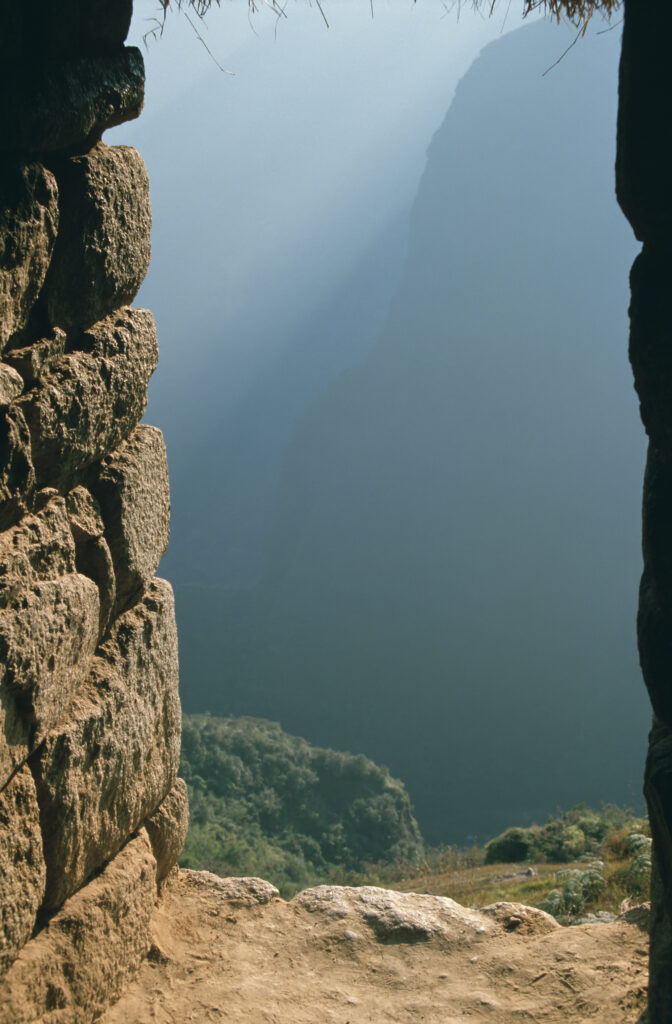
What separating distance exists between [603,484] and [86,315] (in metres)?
85.0

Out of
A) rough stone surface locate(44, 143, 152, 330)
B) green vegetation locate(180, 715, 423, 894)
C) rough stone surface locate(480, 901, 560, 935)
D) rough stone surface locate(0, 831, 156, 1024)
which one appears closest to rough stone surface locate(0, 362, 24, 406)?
rough stone surface locate(44, 143, 152, 330)

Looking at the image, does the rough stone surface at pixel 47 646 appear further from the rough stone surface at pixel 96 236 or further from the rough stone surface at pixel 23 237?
the rough stone surface at pixel 96 236

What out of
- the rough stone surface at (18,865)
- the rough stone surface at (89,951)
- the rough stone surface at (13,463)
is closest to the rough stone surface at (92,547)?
the rough stone surface at (13,463)

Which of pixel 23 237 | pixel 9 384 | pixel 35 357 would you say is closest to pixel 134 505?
pixel 35 357

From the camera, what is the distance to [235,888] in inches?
125

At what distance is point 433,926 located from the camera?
9.55ft

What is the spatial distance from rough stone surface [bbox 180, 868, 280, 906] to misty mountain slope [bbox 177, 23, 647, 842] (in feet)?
165

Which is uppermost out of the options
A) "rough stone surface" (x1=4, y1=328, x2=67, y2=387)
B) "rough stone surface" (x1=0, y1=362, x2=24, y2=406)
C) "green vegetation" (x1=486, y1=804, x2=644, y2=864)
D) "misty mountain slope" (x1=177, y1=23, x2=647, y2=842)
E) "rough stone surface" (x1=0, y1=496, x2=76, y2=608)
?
"misty mountain slope" (x1=177, y1=23, x2=647, y2=842)

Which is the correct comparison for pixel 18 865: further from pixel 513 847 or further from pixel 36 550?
pixel 513 847

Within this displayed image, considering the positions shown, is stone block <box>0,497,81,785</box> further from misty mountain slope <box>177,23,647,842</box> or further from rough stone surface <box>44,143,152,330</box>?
misty mountain slope <box>177,23,647,842</box>

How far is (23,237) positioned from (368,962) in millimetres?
2501

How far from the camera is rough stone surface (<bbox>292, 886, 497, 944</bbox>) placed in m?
2.88

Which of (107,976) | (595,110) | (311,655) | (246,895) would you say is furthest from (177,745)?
(595,110)

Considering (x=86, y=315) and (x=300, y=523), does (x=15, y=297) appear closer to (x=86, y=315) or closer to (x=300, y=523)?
(x=86, y=315)
